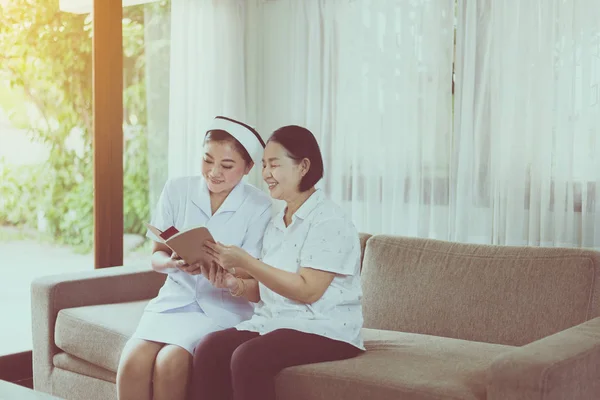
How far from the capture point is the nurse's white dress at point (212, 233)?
275cm

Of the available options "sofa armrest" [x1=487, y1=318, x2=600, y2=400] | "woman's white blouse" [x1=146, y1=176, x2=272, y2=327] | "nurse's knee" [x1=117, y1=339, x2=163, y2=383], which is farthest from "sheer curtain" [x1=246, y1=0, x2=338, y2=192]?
"sofa armrest" [x1=487, y1=318, x2=600, y2=400]

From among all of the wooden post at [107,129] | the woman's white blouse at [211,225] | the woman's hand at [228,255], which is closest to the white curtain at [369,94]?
the wooden post at [107,129]

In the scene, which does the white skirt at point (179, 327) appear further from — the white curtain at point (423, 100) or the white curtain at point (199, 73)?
the white curtain at point (199, 73)

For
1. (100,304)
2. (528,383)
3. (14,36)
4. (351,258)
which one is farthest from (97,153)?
(528,383)

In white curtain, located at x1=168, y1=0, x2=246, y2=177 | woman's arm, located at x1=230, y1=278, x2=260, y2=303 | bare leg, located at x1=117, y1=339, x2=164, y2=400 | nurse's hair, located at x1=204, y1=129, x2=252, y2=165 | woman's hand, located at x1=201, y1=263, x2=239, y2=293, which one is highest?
white curtain, located at x1=168, y1=0, x2=246, y2=177

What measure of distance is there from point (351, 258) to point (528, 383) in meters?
0.70

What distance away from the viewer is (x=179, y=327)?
2697 mm

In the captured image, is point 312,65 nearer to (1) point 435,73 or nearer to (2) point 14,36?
(1) point 435,73

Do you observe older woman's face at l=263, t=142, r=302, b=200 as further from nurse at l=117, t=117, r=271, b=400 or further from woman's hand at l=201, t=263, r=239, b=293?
woman's hand at l=201, t=263, r=239, b=293

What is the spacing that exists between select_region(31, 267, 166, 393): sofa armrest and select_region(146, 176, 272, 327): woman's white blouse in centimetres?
62

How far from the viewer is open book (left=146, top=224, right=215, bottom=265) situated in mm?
2443

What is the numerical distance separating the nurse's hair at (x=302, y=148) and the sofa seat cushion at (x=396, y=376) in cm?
59

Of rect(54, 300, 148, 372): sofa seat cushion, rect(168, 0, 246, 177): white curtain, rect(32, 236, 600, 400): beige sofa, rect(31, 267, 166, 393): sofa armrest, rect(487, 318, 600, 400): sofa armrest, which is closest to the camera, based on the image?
rect(487, 318, 600, 400): sofa armrest

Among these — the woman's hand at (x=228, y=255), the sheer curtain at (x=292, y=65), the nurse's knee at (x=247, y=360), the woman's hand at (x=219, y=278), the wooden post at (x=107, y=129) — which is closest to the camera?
the nurse's knee at (x=247, y=360)
